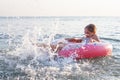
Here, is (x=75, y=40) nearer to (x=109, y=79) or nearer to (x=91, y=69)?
(x=91, y=69)

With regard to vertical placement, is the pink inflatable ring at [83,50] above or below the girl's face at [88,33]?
below

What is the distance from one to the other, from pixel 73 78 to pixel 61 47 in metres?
2.91

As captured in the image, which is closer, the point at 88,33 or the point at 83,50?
the point at 83,50

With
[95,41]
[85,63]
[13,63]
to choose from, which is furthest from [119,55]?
[13,63]

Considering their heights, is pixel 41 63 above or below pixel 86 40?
below

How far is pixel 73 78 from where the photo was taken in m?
9.11

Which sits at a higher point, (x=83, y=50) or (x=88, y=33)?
(x=88, y=33)

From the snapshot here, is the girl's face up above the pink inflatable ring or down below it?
above

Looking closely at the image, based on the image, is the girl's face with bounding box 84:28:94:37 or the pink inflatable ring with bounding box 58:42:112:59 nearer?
the pink inflatable ring with bounding box 58:42:112:59

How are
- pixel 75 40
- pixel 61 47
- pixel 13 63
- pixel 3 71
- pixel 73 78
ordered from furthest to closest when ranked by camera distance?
1. pixel 75 40
2. pixel 61 47
3. pixel 13 63
4. pixel 3 71
5. pixel 73 78

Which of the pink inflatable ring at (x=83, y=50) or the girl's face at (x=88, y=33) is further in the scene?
the girl's face at (x=88, y=33)

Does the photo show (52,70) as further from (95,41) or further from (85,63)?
(95,41)

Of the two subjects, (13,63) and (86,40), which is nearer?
(13,63)

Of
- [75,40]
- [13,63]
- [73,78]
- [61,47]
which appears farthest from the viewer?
[75,40]
